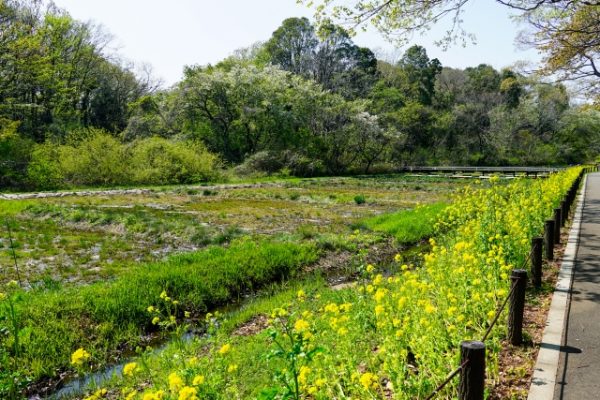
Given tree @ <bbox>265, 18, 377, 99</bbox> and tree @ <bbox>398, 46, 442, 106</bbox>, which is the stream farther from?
tree @ <bbox>398, 46, 442, 106</bbox>

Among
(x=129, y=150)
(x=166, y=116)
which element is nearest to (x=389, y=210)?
(x=129, y=150)

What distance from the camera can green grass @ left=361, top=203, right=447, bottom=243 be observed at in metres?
12.5

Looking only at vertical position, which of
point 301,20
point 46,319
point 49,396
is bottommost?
point 49,396

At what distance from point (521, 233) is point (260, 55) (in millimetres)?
48548

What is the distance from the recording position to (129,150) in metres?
29.0

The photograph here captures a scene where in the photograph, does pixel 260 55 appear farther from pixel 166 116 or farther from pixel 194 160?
pixel 194 160

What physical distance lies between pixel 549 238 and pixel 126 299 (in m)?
7.35

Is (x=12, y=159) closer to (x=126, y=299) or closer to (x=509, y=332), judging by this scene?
(x=126, y=299)

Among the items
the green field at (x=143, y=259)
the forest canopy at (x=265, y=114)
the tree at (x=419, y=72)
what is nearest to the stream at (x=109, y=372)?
the green field at (x=143, y=259)

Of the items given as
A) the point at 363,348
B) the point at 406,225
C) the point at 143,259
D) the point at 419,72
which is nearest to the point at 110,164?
the point at 143,259

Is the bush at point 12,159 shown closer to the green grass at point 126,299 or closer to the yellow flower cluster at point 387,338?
the green grass at point 126,299

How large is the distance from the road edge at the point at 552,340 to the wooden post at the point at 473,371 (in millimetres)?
1106

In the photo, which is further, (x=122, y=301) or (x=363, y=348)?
(x=122, y=301)

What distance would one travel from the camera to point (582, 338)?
4.69m
